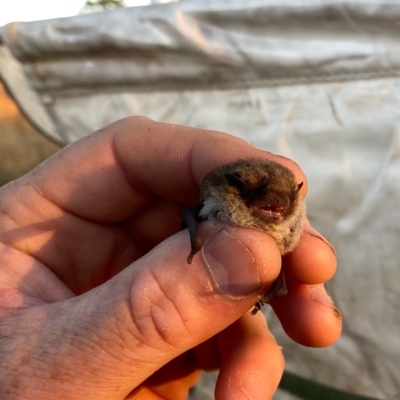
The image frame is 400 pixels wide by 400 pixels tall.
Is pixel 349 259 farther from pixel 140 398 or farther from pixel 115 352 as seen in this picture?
pixel 115 352

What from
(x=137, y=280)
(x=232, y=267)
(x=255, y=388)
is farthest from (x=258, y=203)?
(x=255, y=388)

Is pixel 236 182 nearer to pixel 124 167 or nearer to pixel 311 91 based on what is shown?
pixel 124 167

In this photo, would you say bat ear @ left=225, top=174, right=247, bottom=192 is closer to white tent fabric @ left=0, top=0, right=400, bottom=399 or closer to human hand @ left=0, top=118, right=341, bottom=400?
human hand @ left=0, top=118, right=341, bottom=400

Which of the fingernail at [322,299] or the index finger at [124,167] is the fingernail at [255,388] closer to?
the fingernail at [322,299]

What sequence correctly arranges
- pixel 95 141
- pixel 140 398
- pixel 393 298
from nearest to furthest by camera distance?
pixel 140 398 < pixel 95 141 < pixel 393 298

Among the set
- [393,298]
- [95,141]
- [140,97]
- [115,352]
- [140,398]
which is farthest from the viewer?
[140,97]

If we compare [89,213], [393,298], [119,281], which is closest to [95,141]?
[89,213]

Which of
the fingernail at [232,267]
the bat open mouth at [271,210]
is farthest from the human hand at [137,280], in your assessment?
the bat open mouth at [271,210]
